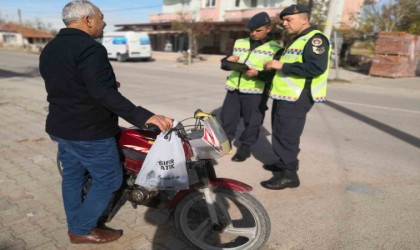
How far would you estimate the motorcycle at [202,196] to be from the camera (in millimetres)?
2379

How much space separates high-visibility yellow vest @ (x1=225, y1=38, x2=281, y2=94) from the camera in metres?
4.04

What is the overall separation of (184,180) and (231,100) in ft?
7.42

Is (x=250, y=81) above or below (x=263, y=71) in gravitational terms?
below

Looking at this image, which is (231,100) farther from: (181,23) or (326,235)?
(181,23)

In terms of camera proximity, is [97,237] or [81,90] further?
[97,237]

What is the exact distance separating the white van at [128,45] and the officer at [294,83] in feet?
72.2

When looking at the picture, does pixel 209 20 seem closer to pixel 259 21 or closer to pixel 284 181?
pixel 259 21

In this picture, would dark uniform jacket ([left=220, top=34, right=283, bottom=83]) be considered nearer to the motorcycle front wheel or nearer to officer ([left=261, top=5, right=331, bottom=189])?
officer ([left=261, top=5, right=331, bottom=189])

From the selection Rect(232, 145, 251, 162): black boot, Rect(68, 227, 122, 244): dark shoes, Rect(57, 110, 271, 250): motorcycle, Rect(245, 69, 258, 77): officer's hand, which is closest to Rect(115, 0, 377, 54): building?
Rect(232, 145, 251, 162): black boot

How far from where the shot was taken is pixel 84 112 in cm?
221

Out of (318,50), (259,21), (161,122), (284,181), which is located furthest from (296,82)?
(161,122)

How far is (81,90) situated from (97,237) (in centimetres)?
125

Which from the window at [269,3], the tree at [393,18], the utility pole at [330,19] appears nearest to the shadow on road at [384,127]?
the utility pole at [330,19]

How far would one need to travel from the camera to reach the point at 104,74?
2053mm
